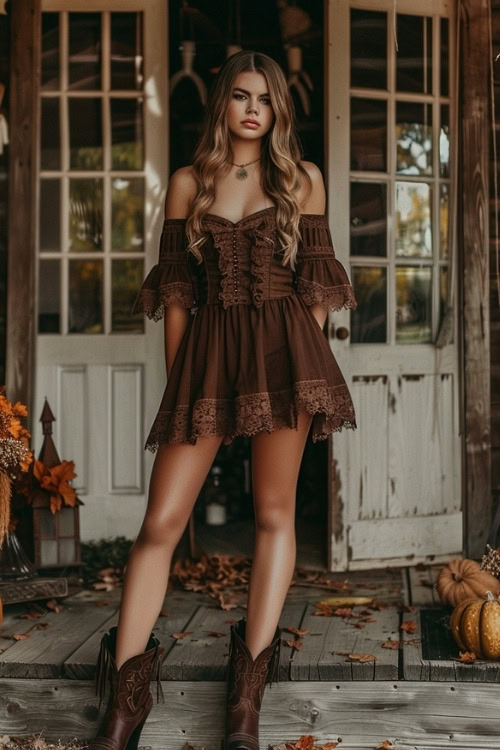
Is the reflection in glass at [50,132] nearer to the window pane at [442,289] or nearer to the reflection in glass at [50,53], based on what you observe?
the reflection in glass at [50,53]

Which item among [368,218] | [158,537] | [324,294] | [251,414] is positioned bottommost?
[158,537]

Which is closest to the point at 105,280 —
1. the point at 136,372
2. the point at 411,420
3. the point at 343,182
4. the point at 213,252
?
the point at 136,372

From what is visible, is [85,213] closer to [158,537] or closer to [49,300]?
[49,300]

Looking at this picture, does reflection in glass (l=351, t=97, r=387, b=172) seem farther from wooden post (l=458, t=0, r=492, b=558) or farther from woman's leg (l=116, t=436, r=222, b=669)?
woman's leg (l=116, t=436, r=222, b=669)

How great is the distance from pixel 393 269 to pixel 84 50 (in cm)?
178

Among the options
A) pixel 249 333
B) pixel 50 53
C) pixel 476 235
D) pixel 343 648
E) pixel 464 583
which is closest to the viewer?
pixel 249 333

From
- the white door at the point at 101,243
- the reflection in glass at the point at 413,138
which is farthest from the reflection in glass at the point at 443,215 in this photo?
the white door at the point at 101,243

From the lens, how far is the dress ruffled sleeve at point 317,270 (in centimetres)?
281

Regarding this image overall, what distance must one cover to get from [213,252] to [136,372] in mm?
1963

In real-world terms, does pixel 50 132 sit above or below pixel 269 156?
above

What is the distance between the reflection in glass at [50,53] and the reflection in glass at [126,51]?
0.26m

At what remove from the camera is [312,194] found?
Answer: 2.84 m

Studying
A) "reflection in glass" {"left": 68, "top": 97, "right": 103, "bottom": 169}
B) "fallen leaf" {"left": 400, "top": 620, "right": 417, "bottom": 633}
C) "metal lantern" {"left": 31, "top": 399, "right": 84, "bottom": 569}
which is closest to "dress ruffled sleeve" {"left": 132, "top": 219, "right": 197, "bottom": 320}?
"metal lantern" {"left": 31, "top": 399, "right": 84, "bottom": 569}

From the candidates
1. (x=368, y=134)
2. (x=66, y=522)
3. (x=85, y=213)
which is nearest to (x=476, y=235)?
(x=368, y=134)
